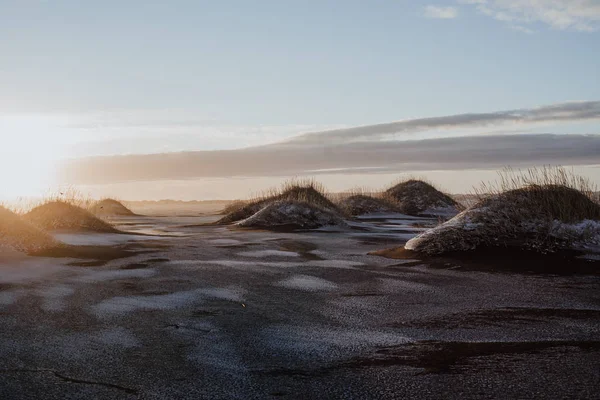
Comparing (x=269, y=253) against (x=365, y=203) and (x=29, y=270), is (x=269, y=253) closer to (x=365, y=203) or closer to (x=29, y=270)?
(x=29, y=270)

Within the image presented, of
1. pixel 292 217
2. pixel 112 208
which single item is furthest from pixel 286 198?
pixel 112 208

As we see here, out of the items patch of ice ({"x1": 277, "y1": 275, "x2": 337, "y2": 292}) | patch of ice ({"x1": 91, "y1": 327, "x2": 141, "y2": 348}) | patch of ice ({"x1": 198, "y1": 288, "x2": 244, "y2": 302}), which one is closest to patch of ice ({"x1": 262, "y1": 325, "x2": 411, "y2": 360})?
patch of ice ({"x1": 91, "y1": 327, "x2": 141, "y2": 348})

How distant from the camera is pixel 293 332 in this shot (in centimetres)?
511

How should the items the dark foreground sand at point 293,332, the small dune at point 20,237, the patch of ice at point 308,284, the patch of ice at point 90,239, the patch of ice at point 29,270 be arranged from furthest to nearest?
the patch of ice at point 90,239, the small dune at point 20,237, the patch of ice at point 29,270, the patch of ice at point 308,284, the dark foreground sand at point 293,332

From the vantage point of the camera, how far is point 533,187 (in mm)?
11750

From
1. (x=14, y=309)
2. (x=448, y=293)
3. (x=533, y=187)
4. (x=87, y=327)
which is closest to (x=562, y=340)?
(x=448, y=293)

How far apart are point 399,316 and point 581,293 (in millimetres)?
2690

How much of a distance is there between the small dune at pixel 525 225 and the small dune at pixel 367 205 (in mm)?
20764

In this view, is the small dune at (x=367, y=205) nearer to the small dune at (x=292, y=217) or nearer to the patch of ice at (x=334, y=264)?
the small dune at (x=292, y=217)

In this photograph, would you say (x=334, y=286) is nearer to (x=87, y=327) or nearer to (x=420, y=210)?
(x=87, y=327)

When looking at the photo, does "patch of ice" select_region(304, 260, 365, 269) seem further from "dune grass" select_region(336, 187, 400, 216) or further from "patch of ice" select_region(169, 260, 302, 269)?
"dune grass" select_region(336, 187, 400, 216)

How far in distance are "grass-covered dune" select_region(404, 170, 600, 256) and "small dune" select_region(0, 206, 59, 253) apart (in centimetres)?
734

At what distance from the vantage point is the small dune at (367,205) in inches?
1288

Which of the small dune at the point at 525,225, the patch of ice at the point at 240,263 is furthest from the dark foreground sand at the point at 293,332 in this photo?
the small dune at the point at 525,225
